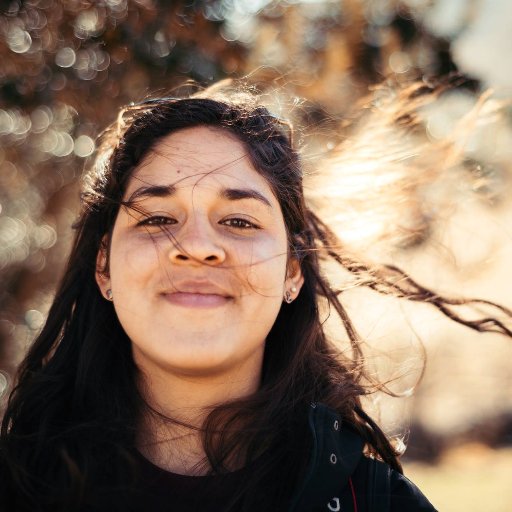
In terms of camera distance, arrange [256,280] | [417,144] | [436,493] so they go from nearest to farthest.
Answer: [256,280]
[417,144]
[436,493]

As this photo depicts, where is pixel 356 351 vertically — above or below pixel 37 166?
below

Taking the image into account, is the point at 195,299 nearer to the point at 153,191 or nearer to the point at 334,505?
the point at 153,191

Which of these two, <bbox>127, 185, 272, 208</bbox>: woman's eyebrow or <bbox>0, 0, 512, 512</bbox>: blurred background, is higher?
<bbox>0, 0, 512, 512</bbox>: blurred background

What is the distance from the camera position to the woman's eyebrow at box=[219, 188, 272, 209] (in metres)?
2.22

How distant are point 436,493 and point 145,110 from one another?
418 cm

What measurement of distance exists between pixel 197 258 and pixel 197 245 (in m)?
0.04

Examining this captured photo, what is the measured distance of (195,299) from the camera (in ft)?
6.97

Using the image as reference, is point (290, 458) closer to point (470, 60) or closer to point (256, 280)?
point (256, 280)

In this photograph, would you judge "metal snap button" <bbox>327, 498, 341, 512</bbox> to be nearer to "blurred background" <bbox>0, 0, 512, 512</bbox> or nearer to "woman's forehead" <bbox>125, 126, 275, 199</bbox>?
"blurred background" <bbox>0, 0, 512, 512</bbox>

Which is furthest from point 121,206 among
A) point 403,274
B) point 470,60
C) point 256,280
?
point 470,60

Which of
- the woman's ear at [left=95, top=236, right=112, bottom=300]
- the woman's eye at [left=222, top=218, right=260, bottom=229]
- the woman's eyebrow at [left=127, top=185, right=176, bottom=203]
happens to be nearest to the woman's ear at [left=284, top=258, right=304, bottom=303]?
the woman's eye at [left=222, top=218, right=260, bottom=229]

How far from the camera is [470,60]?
325cm

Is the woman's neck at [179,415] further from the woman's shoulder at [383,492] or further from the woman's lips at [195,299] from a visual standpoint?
the woman's shoulder at [383,492]

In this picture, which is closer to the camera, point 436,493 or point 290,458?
point 290,458
